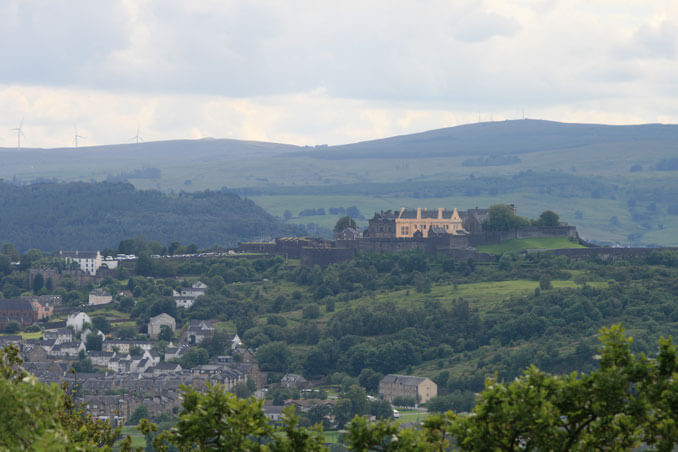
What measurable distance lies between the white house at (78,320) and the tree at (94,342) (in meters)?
4.68

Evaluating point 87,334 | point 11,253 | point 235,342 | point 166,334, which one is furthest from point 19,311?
point 11,253

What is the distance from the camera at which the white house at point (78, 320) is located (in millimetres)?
128625

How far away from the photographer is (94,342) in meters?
124

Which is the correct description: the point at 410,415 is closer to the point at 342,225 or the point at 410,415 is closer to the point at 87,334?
the point at 87,334

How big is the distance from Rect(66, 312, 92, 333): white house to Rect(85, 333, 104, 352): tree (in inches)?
184

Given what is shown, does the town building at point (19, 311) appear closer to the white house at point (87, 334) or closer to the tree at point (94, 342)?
the white house at point (87, 334)

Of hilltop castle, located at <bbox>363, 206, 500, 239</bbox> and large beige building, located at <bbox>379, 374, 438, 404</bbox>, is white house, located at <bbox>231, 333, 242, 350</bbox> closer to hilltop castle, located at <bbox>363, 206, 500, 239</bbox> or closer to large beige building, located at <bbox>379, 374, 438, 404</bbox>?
large beige building, located at <bbox>379, 374, 438, 404</bbox>

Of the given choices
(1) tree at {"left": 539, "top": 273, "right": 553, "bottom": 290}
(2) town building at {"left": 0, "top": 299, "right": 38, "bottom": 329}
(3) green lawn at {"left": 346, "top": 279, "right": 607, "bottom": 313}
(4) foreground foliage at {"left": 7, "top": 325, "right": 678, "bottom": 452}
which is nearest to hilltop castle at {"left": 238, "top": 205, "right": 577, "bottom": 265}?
(3) green lawn at {"left": 346, "top": 279, "right": 607, "bottom": 313}

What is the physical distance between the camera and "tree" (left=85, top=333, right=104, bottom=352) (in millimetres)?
123312

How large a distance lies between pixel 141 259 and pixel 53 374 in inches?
1697

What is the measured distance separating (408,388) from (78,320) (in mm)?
43990

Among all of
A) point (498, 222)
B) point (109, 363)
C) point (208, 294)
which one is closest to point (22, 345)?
point (109, 363)

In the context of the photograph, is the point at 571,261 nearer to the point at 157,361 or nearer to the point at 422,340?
the point at 422,340

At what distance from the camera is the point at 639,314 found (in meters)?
112
